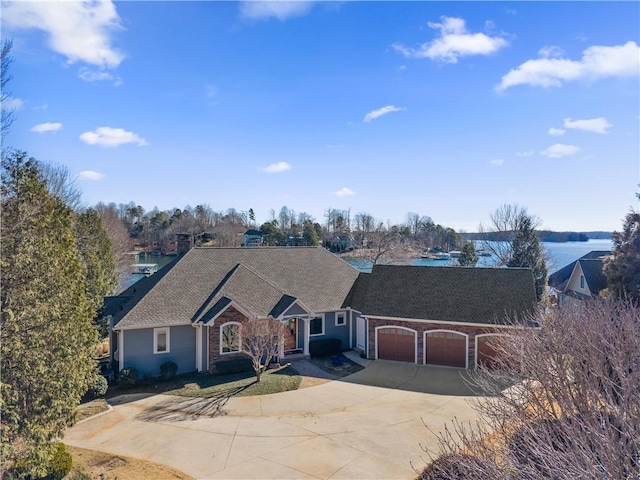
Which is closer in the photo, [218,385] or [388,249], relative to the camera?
[218,385]

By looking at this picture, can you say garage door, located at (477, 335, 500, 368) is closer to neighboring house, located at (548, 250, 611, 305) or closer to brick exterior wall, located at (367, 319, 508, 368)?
brick exterior wall, located at (367, 319, 508, 368)

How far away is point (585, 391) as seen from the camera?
789cm

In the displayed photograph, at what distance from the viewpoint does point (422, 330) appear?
21.2 metres

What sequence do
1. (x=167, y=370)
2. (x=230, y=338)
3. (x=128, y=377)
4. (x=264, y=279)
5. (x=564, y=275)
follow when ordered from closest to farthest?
(x=128, y=377), (x=167, y=370), (x=230, y=338), (x=264, y=279), (x=564, y=275)

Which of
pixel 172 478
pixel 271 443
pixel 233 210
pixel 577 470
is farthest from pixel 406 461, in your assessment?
pixel 233 210

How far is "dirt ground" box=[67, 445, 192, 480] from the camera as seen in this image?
10.5m

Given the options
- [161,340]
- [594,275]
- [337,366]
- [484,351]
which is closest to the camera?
[161,340]

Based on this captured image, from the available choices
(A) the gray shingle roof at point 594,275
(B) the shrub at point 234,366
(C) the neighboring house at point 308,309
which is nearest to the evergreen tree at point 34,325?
(C) the neighboring house at point 308,309

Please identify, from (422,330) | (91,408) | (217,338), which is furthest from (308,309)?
(91,408)

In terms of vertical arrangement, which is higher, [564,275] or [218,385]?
[564,275]

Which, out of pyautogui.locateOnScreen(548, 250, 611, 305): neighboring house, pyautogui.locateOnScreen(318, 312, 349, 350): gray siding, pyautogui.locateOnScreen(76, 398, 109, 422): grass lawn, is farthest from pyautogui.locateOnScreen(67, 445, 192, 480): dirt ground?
pyautogui.locateOnScreen(548, 250, 611, 305): neighboring house

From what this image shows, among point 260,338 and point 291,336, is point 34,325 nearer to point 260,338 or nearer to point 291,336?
point 260,338

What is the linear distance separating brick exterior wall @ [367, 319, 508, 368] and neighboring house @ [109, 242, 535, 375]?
51mm

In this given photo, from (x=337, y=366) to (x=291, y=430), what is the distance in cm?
758
